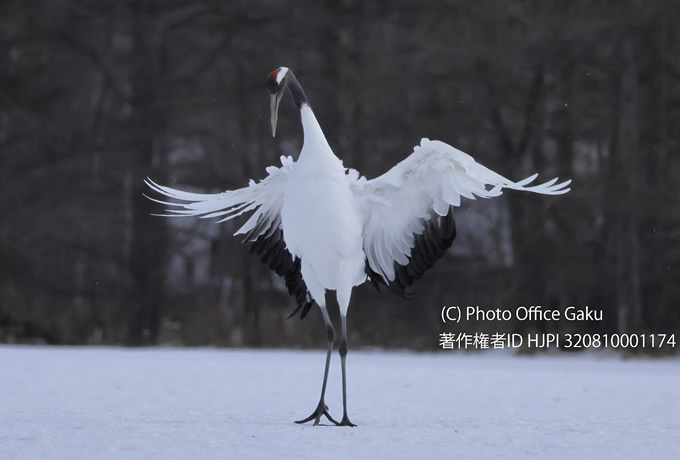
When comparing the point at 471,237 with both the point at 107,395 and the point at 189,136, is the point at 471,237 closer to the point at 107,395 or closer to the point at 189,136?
the point at 189,136

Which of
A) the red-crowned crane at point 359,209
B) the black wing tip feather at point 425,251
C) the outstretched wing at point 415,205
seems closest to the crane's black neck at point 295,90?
the red-crowned crane at point 359,209

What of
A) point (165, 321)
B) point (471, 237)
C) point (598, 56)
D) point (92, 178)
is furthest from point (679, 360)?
point (92, 178)

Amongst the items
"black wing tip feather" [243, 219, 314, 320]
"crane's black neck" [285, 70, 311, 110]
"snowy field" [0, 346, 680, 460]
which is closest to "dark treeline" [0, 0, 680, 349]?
"snowy field" [0, 346, 680, 460]

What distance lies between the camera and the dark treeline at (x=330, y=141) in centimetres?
1385

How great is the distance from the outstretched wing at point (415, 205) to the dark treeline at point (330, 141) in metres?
7.71

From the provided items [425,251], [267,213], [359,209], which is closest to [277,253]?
[267,213]

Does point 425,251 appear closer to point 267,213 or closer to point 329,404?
point 267,213

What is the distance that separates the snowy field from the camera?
5.19 meters

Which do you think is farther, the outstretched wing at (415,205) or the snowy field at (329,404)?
the outstretched wing at (415,205)

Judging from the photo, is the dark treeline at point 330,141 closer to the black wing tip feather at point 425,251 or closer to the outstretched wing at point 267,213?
the outstretched wing at point 267,213

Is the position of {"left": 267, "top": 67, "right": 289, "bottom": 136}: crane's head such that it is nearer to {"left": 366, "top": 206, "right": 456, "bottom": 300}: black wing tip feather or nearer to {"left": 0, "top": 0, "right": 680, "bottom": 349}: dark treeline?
{"left": 366, "top": 206, "right": 456, "bottom": 300}: black wing tip feather

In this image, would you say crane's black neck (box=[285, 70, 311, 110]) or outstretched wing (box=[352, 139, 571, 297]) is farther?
crane's black neck (box=[285, 70, 311, 110])

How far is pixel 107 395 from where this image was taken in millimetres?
8156

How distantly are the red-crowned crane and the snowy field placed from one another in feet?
2.70
